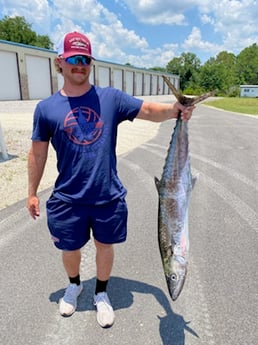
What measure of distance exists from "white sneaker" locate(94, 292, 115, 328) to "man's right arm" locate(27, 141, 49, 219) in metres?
0.88

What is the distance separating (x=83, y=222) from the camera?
2.34 metres

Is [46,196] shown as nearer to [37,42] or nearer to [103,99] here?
[103,99]

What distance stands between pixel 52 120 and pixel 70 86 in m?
0.26

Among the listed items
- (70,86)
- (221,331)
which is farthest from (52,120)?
(221,331)

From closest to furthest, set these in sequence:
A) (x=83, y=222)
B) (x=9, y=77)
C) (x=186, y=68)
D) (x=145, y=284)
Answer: (x=83, y=222) < (x=145, y=284) < (x=9, y=77) < (x=186, y=68)

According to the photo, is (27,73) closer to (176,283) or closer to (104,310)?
(104,310)

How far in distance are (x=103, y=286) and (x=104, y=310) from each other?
0.21 m

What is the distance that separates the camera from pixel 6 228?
13.1ft

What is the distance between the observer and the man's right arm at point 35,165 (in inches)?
90.7

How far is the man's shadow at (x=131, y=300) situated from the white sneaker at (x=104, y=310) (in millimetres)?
96

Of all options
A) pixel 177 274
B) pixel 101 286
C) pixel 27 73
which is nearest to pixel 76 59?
pixel 177 274

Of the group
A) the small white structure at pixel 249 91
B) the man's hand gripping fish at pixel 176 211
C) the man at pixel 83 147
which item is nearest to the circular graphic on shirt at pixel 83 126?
the man at pixel 83 147

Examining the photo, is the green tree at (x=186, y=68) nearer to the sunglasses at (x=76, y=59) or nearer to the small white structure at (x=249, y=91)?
the small white structure at (x=249, y=91)

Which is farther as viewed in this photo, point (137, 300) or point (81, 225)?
point (137, 300)
